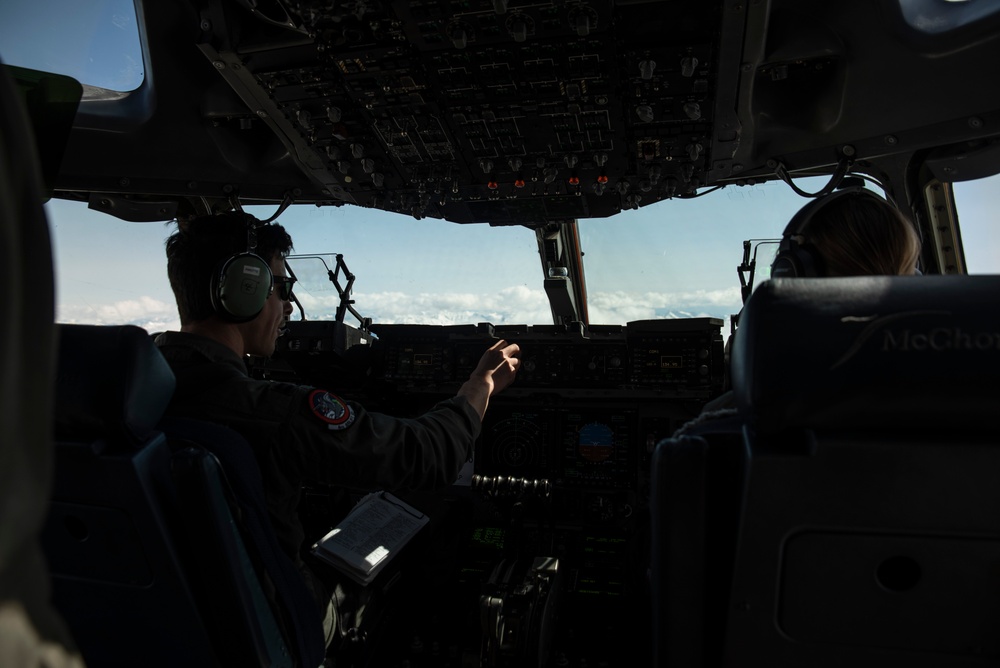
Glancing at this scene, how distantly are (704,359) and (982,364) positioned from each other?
2.04 meters

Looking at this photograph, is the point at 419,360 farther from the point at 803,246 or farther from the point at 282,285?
the point at 803,246

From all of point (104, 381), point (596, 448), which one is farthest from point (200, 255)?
point (596, 448)

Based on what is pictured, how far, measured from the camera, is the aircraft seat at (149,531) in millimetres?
1052

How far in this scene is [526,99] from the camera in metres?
2.03

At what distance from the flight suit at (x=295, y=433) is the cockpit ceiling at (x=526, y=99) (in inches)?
39.2

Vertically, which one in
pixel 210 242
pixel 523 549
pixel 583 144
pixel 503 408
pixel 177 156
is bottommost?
pixel 523 549

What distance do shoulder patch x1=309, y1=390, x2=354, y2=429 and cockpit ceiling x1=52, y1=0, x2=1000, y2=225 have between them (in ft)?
3.30

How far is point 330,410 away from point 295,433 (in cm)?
9

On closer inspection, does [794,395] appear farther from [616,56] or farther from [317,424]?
[616,56]

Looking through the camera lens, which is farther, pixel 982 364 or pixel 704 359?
pixel 704 359

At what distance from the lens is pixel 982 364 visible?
74 cm

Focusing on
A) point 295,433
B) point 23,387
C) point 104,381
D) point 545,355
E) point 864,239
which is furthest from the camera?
point 545,355

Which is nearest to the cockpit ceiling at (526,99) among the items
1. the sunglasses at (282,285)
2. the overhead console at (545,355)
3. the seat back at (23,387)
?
the overhead console at (545,355)

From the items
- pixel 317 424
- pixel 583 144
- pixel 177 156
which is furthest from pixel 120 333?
pixel 177 156
